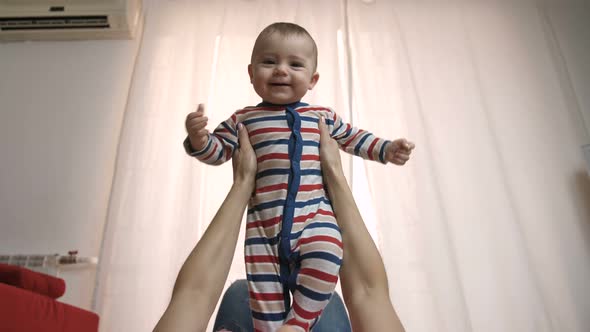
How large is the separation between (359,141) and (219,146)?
0.29 m

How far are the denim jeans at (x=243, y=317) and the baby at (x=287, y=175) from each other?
23 cm

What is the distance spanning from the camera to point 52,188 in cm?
185

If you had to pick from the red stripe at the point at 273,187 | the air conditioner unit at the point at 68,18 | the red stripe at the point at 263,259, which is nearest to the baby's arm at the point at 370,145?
the red stripe at the point at 273,187

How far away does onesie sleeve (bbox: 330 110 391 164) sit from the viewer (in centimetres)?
80

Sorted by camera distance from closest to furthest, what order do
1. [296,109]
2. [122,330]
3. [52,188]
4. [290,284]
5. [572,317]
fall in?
1. [290,284]
2. [296,109]
3. [122,330]
4. [572,317]
5. [52,188]

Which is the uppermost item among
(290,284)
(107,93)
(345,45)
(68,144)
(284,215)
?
(345,45)

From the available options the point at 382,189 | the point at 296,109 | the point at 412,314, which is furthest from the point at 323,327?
the point at 382,189

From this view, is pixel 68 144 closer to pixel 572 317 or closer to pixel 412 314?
pixel 412 314

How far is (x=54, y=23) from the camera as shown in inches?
78.8

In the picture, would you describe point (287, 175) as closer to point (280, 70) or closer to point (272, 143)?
point (272, 143)

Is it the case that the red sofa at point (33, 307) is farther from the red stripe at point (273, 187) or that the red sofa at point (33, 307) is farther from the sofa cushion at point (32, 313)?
the red stripe at point (273, 187)

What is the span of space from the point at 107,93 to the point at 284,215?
5.62 ft

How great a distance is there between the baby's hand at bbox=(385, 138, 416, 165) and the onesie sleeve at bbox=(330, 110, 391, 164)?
13mm

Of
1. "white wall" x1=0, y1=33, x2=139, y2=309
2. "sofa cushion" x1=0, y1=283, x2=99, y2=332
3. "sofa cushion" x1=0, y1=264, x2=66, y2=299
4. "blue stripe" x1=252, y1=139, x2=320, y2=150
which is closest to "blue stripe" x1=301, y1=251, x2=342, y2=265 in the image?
"blue stripe" x1=252, y1=139, x2=320, y2=150
